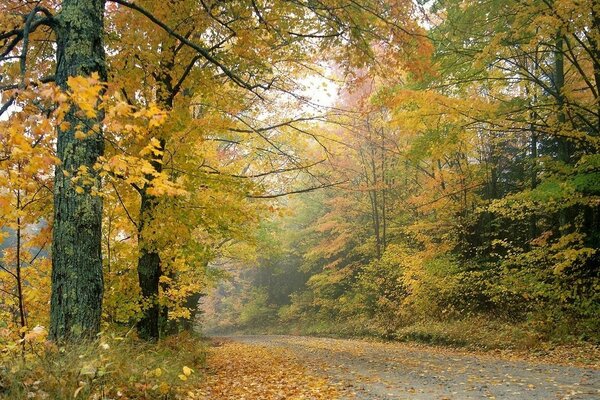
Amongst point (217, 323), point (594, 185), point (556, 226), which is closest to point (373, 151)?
point (556, 226)

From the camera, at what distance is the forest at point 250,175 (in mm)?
4328

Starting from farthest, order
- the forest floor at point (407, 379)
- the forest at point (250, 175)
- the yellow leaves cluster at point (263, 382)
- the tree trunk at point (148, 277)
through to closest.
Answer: the tree trunk at point (148, 277) → the yellow leaves cluster at point (263, 382) → the forest floor at point (407, 379) → the forest at point (250, 175)

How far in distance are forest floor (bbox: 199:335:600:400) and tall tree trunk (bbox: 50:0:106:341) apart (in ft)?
9.35

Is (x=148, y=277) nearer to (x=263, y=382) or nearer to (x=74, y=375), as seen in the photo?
(x=263, y=382)

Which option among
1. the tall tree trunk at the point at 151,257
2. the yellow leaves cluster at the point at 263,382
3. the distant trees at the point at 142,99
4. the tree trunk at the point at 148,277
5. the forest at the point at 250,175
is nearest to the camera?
the distant trees at the point at 142,99

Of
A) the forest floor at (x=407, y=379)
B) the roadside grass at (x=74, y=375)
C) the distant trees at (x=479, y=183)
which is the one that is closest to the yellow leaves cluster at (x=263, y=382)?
the forest floor at (x=407, y=379)

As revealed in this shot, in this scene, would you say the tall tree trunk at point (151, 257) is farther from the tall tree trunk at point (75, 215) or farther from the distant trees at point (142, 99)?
the tall tree trunk at point (75, 215)

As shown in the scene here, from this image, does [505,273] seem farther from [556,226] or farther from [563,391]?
[563,391]

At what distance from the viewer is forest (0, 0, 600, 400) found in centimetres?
433

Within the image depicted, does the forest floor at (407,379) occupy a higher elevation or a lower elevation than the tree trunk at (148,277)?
lower

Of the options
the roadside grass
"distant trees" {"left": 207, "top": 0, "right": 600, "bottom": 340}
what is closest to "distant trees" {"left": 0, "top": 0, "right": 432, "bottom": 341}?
the roadside grass

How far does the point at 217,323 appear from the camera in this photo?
40.9 m

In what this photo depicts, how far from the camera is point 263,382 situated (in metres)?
7.77

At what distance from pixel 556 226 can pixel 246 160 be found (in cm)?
1039
